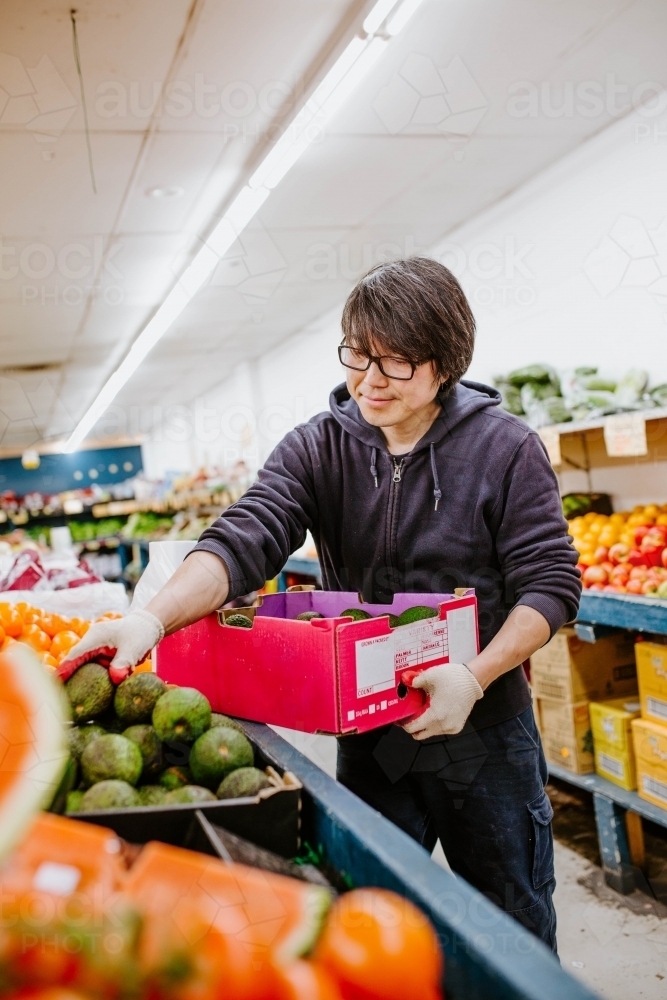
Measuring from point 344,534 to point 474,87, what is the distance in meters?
2.61

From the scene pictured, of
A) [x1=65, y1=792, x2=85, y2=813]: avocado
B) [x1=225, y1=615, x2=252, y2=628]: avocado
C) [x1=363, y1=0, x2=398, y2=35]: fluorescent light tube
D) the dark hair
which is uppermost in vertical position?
[x1=363, y1=0, x2=398, y2=35]: fluorescent light tube

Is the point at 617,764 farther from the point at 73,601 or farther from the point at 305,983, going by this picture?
the point at 305,983

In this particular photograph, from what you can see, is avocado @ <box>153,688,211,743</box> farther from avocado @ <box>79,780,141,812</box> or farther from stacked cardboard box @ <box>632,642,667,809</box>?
stacked cardboard box @ <box>632,642,667,809</box>

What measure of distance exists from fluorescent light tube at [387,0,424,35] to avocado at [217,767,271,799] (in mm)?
2731

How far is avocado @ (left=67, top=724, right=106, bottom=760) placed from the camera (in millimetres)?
1031

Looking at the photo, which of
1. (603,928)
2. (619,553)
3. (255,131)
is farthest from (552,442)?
(255,131)

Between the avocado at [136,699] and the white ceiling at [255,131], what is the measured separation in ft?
3.44

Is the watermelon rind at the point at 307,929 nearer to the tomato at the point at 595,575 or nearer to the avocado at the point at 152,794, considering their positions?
the avocado at the point at 152,794

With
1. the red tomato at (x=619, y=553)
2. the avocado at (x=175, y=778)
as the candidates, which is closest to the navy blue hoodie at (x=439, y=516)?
the avocado at (x=175, y=778)

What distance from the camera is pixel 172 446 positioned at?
603 inches

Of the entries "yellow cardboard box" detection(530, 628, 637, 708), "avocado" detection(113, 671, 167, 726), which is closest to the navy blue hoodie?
"avocado" detection(113, 671, 167, 726)

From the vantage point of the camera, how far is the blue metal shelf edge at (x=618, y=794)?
8.57 ft

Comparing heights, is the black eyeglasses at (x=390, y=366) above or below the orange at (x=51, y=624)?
above

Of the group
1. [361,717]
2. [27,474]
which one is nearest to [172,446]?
[27,474]
